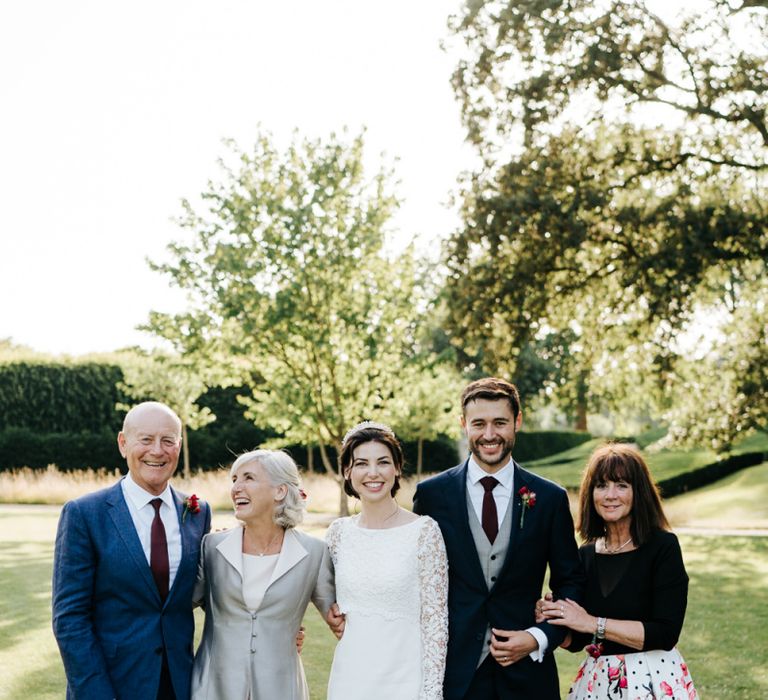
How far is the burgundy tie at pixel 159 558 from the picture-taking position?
3.94 m

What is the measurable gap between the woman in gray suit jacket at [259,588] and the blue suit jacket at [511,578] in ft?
2.12

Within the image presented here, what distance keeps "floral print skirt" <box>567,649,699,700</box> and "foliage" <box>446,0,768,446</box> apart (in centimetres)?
1143

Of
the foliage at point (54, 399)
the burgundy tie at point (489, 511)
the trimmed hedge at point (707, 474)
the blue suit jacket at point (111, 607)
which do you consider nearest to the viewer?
the blue suit jacket at point (111, 607)

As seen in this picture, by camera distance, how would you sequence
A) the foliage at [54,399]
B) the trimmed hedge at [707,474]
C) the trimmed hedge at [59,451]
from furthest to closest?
the foliage at [54,399] < the trimmed hedge at [59,451] < the trimmed hedge at [707,474]

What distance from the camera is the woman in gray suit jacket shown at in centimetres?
406

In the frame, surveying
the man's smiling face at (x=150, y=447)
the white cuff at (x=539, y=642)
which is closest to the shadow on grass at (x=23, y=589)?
the man's smiling face at (x=150, y=447)

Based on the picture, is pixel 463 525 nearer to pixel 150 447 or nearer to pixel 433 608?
pixel 433 608

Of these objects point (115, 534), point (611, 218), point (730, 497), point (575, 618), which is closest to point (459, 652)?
point (575, 618)

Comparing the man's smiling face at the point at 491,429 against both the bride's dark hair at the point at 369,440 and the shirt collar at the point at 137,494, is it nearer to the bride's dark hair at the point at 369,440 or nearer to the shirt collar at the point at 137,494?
the bride's dark hair at the point at 369,440

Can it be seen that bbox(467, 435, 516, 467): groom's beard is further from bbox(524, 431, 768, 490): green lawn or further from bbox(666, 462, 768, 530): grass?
bbox(524, 431, 768, 490): green lawn

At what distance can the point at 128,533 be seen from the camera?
391 centimetres

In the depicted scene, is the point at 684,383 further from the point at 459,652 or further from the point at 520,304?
the point at 459,652

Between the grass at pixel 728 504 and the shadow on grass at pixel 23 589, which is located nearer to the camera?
the shadow on grass at pixel 23 589

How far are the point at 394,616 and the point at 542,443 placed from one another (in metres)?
37.6
